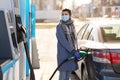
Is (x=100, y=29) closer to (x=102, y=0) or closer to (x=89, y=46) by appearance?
→ (x=89, y=46)

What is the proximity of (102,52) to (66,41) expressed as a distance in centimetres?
107

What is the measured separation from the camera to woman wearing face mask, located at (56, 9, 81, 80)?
675 centimetres

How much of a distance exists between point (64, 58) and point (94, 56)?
1.05 meters

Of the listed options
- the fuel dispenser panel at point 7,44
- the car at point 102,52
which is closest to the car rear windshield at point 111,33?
the car at point 102,52

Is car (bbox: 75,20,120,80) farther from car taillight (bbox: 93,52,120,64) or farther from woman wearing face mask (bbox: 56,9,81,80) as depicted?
woman wearing face mask (bbox: 56,9,81,80)

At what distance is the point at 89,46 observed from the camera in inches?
249

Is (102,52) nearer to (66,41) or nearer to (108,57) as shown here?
(108,57)

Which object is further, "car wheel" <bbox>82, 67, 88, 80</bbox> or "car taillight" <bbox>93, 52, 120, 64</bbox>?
"car wheel" <bbox>82, 67, 88, 80</bbox>

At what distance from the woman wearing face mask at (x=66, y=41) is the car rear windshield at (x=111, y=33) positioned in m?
Answer: 0.59

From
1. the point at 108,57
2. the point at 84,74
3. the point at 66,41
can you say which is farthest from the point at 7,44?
the point at 84,74

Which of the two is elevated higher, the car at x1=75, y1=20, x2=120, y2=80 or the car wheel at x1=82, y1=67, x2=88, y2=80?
the car at x1=75, y1=20, x2=120, y2=80

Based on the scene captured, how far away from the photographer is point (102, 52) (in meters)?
5.83

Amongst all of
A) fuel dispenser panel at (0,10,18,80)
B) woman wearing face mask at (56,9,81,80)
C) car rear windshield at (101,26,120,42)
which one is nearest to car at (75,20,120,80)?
car rear windshield at (101,26,120,42)

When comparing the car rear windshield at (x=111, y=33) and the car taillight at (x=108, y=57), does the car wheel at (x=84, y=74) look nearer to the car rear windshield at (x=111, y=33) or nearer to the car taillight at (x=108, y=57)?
the car rear windshield at (x=111, y=33)
